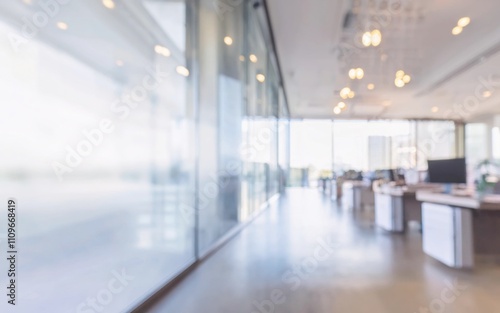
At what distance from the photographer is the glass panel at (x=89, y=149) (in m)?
1.45

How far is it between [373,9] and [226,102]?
3.04m

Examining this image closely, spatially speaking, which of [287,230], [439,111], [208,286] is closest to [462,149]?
[439,111]

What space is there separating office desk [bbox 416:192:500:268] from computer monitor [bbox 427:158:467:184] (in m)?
0.54

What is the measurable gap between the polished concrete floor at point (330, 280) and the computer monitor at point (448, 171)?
94 cm

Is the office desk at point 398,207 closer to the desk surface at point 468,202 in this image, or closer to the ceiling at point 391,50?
the desk surface at point 468,202

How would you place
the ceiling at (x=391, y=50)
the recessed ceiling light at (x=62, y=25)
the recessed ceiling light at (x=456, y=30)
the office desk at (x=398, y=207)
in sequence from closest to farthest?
1. the recessed ceiling light at (x=62, y=25)
2. the office desk at (x=398, y=207)
3. the ceiling at (x=391, y=50)
4. the recessed ceiling light at (x=456, y=30)

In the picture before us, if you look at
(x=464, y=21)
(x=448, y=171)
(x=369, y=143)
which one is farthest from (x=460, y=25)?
(x=369, y=143)

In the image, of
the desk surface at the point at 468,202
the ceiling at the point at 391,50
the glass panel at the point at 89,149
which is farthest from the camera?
Answer: the ceiling at the point at 391,50

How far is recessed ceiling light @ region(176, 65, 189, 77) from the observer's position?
329cm

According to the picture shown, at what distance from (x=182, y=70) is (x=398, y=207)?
395 centimetres

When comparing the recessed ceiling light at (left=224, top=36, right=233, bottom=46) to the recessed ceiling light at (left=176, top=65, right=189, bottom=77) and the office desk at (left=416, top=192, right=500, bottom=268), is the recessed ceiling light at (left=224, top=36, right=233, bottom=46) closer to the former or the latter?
the recessed ceiling light at (left=176, top=65, right=189, bottom=77)

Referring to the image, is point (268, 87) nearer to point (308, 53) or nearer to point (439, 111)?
point (308, 53)

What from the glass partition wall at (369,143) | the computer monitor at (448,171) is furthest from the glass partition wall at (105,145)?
the glass partition wall at (369,143)

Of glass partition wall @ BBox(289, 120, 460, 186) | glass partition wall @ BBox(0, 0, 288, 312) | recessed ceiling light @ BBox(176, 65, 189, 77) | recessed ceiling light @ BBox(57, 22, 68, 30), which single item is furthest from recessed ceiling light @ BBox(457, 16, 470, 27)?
glass partition wall @ BBox(289, 120, 460, 186)
